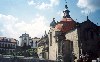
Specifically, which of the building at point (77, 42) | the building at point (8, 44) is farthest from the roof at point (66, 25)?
the building at point (8, 44)

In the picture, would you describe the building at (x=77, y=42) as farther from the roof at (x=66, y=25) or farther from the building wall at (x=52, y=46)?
the roof at (x=66, y=25)

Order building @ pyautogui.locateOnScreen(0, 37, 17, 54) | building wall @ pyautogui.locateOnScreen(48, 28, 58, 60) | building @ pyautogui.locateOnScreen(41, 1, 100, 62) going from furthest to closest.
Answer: building @ pyautogui.locateOnScreen(0, 37, 17, 54) → building wall @ pyautogui.locateOnScreen(48, 28, 58, 60) → building @ pyautogui.locateOnScreen(41, 1, 100, 62)

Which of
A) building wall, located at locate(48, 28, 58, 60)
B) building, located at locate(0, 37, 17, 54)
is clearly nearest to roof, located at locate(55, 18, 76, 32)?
building wall, located at locate(48, 28, 58, 60)

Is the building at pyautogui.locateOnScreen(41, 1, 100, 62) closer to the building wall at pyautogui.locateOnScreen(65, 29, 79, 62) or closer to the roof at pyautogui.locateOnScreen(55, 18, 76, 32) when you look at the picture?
the building wall at pyautogui.locateOnScreen(65, 29, 79, 62)

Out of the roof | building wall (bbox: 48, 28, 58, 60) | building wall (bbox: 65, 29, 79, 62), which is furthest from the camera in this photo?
the roof

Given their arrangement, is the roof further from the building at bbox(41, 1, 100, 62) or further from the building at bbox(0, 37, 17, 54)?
the building at bbox(0, 37, 17, 54)

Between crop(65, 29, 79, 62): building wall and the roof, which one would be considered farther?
the roof

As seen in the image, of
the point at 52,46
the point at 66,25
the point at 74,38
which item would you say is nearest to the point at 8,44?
the point at 52,46

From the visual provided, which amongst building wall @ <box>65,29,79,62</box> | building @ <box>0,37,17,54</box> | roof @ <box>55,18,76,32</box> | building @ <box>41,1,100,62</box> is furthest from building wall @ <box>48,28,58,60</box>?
building @ <box>0,37,17,54</box>

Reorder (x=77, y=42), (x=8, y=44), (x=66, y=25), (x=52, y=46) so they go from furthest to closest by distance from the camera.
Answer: (x=8, y=44) → (x=52, y=46) → (x=66, y=25) → (x=77, y=42)

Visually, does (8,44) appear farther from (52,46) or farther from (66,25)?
(66,25)

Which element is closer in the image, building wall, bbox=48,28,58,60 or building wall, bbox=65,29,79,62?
building wall, bbox=65,29,79,62

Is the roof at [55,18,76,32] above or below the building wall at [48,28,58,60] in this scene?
above

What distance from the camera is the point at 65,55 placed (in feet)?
144
